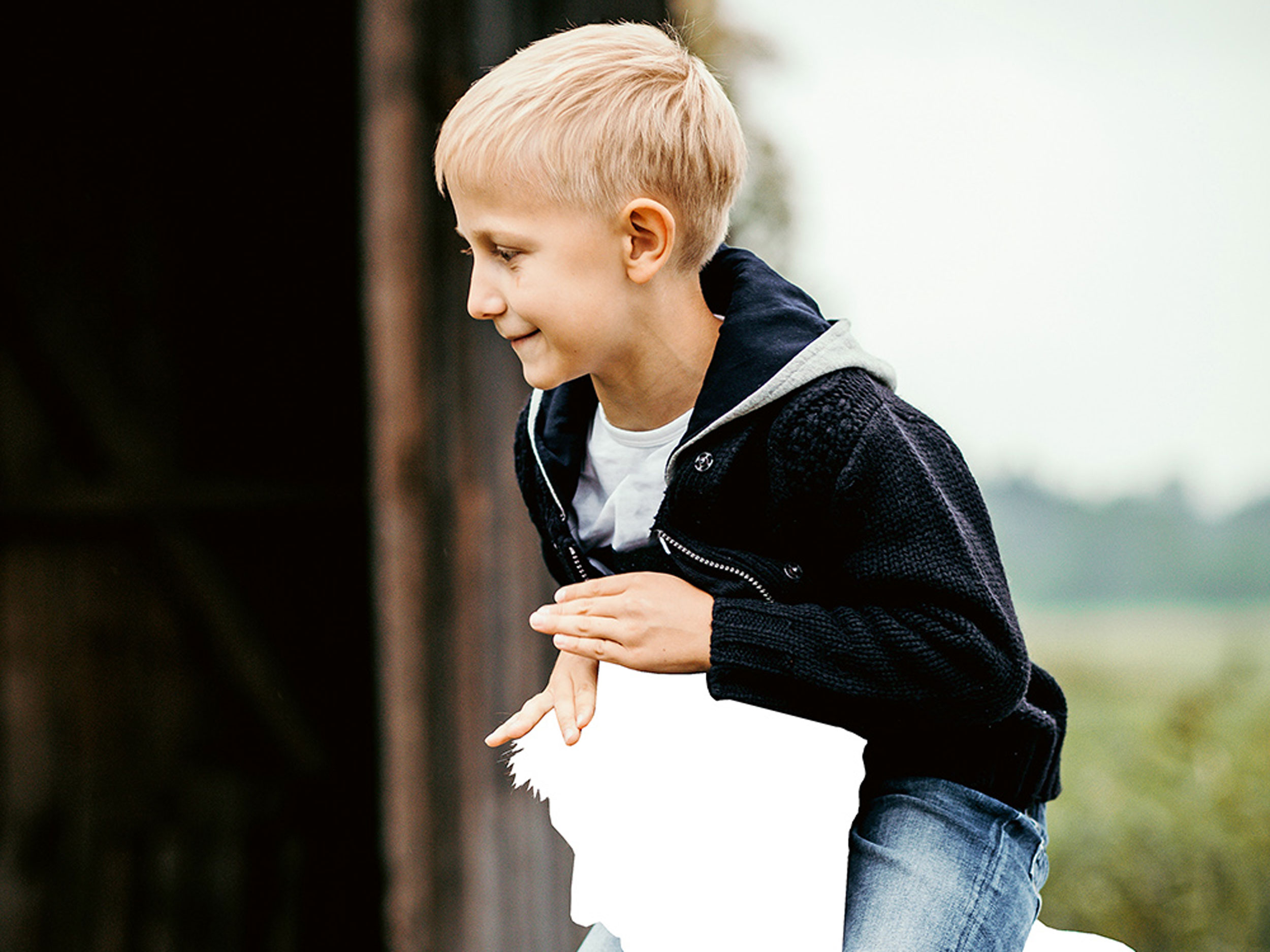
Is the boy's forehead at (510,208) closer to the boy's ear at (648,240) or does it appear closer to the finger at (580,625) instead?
the boy's ear at (648,240)

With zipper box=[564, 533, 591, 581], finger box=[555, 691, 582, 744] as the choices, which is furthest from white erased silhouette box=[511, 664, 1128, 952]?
zipper box=[564, 533, 591, 581]

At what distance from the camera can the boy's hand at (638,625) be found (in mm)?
933

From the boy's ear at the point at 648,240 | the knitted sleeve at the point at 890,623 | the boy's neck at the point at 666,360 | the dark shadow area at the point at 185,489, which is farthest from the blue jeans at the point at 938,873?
the dark shadow area at the point at 185,489

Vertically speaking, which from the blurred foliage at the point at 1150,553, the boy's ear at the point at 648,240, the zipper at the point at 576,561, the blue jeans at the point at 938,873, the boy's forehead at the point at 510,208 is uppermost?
the boy's forehead at the point at 510,208

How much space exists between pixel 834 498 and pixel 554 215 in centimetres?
29

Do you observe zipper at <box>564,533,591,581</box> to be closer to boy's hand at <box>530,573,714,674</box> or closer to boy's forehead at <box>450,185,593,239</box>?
boy's hand at <box>530,573,714,674</box>

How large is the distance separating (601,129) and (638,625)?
1.16ft

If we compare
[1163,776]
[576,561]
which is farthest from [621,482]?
[1163,776]

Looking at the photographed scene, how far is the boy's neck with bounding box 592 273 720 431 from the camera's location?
1023 millimetres

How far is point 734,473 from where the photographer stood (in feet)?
→ 3.22

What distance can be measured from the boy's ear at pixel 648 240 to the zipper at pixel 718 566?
21 centimetres

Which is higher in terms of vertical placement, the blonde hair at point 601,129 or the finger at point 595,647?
the blonde hair at point 601,129

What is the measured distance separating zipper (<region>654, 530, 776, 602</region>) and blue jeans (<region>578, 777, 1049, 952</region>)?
0.79 feet

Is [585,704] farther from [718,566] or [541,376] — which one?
[541,376]
